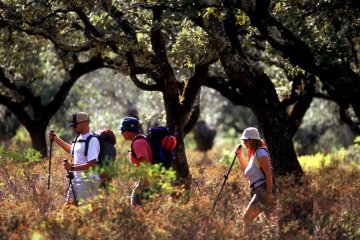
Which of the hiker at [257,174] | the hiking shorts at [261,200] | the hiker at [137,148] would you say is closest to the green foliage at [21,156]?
the hiker at [137,148]

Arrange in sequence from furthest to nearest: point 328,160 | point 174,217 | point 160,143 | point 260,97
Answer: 1. point 328,160
2. point 260,97
3. point 160,143
4. point 174,217

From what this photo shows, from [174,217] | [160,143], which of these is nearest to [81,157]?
[160,143]

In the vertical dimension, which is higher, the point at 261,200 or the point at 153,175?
the point at 153,175

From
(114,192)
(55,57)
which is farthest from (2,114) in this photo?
(114,192)

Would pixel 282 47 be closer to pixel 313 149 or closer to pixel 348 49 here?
pixel 348 49

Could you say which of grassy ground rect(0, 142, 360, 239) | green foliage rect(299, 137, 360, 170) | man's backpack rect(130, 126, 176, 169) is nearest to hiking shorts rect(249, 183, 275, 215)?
grassy ground rect(0, 142, 360, 239)

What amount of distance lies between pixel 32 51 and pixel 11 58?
0.59m

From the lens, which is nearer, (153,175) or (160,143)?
(153,175)

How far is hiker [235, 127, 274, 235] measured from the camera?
931 centimetres

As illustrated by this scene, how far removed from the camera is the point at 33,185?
11281mm

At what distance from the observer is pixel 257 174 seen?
967 cm

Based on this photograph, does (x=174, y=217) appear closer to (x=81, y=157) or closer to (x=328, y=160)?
(x=81, y=157)

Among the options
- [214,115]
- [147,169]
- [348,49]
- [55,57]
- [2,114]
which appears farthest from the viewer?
[214,115]

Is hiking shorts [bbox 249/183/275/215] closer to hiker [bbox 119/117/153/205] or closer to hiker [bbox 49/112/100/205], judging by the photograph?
hiker [bbox 119/117/153/205]
